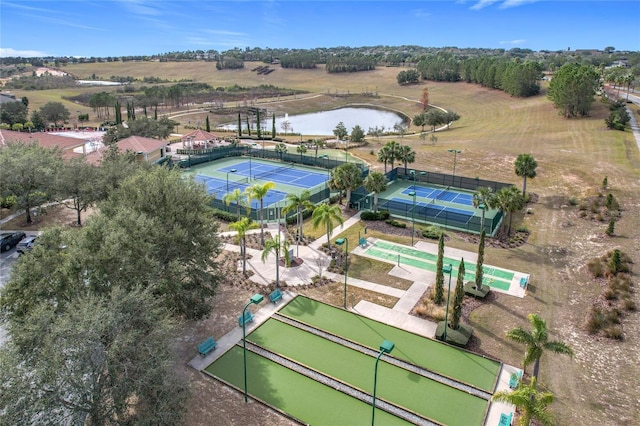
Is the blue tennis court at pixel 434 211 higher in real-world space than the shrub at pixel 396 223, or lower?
higher

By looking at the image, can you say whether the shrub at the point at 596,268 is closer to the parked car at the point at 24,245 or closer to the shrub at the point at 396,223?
the shrub at the point at 396,223

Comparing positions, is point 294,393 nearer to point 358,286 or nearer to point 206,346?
point 206,346

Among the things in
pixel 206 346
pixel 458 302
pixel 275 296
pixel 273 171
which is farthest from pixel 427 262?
pixel 273 171

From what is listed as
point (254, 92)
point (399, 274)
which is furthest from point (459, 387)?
point (254, 92)

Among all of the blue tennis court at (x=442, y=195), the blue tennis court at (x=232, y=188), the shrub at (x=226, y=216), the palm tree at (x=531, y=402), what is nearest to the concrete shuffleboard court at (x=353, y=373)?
the palm tree at (x=531, y=402)

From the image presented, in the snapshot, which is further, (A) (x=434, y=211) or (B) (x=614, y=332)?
(A) (x=434, y=211)

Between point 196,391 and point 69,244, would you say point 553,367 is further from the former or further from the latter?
point 69,244

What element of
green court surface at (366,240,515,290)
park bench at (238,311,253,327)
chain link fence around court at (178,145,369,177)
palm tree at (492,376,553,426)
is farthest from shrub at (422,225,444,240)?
palm tree at (492,376,553,426)
